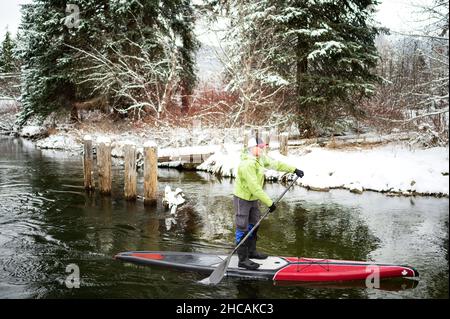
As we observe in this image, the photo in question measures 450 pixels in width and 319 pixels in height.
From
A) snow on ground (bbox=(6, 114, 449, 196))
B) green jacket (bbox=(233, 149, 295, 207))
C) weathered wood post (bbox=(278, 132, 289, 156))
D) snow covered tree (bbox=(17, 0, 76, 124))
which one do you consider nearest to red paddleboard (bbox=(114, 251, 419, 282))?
green jacket (bbox=(233, 149, 295, 207))

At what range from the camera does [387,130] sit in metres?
17.9

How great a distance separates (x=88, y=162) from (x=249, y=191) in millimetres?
7179

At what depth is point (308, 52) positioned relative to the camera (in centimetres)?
1661

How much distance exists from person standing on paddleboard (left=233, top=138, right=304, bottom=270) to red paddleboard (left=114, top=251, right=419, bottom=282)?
0.20 m

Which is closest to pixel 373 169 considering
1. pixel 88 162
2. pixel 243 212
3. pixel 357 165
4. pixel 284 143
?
pixel 357 165

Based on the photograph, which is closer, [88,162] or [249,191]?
[249,191]

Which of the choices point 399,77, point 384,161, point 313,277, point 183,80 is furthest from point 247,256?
point 183,80

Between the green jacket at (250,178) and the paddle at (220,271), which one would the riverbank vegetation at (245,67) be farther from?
the paddle at (220,271)

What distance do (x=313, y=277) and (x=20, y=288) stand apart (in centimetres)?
430

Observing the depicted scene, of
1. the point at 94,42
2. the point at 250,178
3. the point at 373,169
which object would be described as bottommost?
the point at 373,169

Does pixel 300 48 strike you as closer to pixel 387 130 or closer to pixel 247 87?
pixel 247 87

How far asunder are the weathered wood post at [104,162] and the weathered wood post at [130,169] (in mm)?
822

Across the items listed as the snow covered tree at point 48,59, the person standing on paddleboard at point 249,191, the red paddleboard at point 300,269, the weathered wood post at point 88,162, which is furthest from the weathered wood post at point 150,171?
the snow covered tree at point 48,59

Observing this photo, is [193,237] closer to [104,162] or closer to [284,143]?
[104,162]
